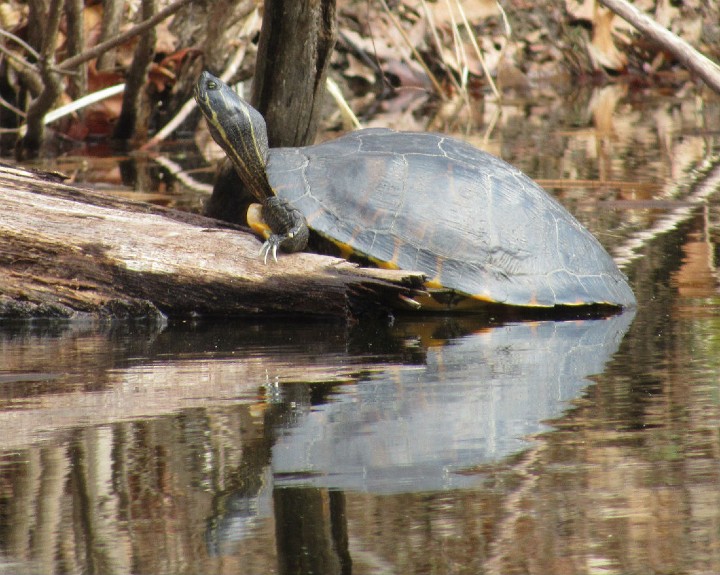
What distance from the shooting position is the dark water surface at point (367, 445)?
1.63 metres

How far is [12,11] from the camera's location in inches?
361

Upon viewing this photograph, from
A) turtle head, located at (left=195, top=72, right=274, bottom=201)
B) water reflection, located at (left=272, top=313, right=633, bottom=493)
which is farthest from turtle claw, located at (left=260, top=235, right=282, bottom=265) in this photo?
water reflection, located at (left=272, top=313, right=633, bottom=493)

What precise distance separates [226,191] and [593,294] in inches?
66.2

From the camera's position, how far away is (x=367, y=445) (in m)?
2.15

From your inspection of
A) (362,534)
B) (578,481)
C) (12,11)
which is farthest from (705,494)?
(12,11)

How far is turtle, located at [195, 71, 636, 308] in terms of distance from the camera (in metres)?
3.79

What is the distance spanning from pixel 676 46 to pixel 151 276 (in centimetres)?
195

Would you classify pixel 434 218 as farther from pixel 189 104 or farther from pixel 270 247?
pixel 189 104

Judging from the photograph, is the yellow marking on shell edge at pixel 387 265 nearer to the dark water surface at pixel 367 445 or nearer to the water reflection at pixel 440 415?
the dark water surface at pixel 367 445

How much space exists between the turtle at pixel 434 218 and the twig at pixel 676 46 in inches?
57.5

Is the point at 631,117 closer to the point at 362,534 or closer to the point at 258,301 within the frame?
the point at 258,301

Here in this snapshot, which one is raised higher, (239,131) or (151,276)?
(239,131)

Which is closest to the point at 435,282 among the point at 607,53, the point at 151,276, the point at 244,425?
the point at 151,276

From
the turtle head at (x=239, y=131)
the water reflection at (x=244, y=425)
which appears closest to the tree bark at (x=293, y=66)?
the turtle head at (x=239, y=131)
